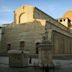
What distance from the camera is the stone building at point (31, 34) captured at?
36.3 m

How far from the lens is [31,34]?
1483 inches

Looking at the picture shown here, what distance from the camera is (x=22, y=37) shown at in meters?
38.9

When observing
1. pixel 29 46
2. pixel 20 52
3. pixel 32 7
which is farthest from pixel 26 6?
pixel 20 52

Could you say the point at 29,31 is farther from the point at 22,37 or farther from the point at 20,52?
the point at 20,52

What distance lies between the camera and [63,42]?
41.4m

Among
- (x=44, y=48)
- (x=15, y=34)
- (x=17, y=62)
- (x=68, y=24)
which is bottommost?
(x=17, y=62)

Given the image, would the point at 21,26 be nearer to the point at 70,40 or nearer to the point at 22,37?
the point at 22,37

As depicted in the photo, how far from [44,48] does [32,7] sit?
2808cm

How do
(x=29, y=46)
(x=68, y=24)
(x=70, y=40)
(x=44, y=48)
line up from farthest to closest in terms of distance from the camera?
(x=68, y=24), (x=70, y=40), (x=29, y=46), (x=44, y=48)

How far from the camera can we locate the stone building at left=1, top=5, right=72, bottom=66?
36344 millimetres

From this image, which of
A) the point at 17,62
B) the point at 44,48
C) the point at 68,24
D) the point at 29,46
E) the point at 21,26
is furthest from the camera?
the point at 68,24

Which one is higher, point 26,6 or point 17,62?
point 26,6

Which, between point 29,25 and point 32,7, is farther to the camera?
point 32,7

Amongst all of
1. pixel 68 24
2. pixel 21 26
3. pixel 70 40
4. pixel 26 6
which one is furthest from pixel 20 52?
pixel 68 24
